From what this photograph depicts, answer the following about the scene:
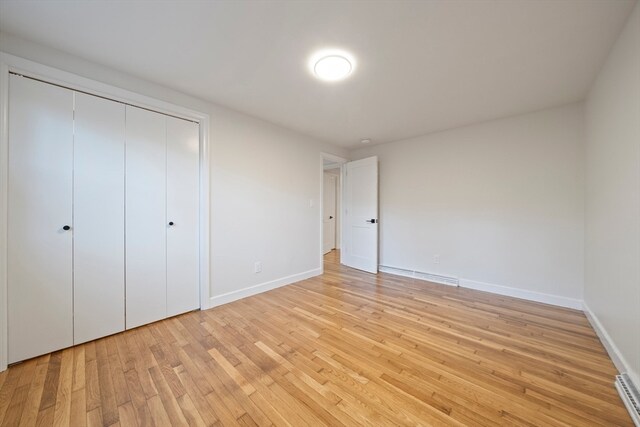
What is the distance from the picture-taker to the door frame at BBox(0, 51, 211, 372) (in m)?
1.58

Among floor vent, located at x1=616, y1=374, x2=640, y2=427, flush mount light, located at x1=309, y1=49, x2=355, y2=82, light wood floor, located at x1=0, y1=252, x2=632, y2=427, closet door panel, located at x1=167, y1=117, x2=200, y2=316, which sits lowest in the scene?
light wood floor, located at x1=0, y1=252, x2=632, y2=427

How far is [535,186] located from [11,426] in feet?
15.7

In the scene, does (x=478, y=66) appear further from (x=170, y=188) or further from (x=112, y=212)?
(x=112, y=212)

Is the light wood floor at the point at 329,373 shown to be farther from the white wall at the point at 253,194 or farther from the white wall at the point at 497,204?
the white wall at the point at 253,194

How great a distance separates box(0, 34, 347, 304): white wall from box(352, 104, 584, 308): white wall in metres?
1.58

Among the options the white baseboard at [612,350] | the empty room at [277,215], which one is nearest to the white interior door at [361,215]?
the empty room at [277,215]

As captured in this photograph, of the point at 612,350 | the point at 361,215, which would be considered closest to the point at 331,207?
the point at 361,215

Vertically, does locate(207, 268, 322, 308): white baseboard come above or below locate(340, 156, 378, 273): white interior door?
below

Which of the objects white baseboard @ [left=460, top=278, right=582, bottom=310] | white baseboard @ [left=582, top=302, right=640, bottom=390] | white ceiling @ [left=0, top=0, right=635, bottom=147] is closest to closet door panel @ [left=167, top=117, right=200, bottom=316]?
white ceiling @ [left=0, top=0, right=635, bottom=147]

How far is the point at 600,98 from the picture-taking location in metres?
2.04

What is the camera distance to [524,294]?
2920 mm

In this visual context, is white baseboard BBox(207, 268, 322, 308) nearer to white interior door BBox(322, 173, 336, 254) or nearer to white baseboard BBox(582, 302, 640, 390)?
white interior door BBox(322, 173, 336, 254)

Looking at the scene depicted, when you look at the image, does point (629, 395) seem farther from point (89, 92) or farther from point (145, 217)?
point (89, 92)

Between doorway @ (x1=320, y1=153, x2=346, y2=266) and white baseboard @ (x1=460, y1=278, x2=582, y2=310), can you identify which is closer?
white baseboard @ (x1=460, y1=278, x2=582, y2=310)
